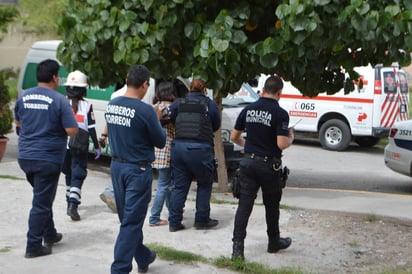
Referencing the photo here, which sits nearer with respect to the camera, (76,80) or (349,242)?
→ (349,242)

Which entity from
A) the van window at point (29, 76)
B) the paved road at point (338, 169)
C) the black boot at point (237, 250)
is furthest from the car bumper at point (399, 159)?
the van window at point (29, 76)

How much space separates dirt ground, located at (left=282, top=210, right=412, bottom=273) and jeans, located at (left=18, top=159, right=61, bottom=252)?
2.23m

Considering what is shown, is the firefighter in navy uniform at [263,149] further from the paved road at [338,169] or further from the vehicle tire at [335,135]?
the vehicle tire at [335,135]

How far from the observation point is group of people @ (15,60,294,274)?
615 centimetres

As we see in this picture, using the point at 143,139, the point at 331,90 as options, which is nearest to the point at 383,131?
the point at 331,90

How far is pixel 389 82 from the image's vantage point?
1738 cm

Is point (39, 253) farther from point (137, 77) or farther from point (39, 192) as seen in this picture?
point (137, 77)

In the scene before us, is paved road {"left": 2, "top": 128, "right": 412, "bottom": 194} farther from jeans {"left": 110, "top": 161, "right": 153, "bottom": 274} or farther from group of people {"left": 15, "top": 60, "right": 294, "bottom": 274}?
jeans {"left": 110, "top": 161, "right": 153, "bottom": 274}

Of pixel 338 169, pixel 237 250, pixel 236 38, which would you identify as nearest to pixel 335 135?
pixel 338 169

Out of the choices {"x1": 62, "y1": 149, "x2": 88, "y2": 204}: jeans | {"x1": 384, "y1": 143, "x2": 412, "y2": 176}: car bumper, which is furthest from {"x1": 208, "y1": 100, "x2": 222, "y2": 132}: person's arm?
{"x1": 384, "y1": 143, "x2": 412, "y2": 176}: car bumper

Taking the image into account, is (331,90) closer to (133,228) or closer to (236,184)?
(236,184)

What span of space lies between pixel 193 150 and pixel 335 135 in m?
10.5

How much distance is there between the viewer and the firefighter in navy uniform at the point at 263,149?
6918mm

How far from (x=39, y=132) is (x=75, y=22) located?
9.67 ft
